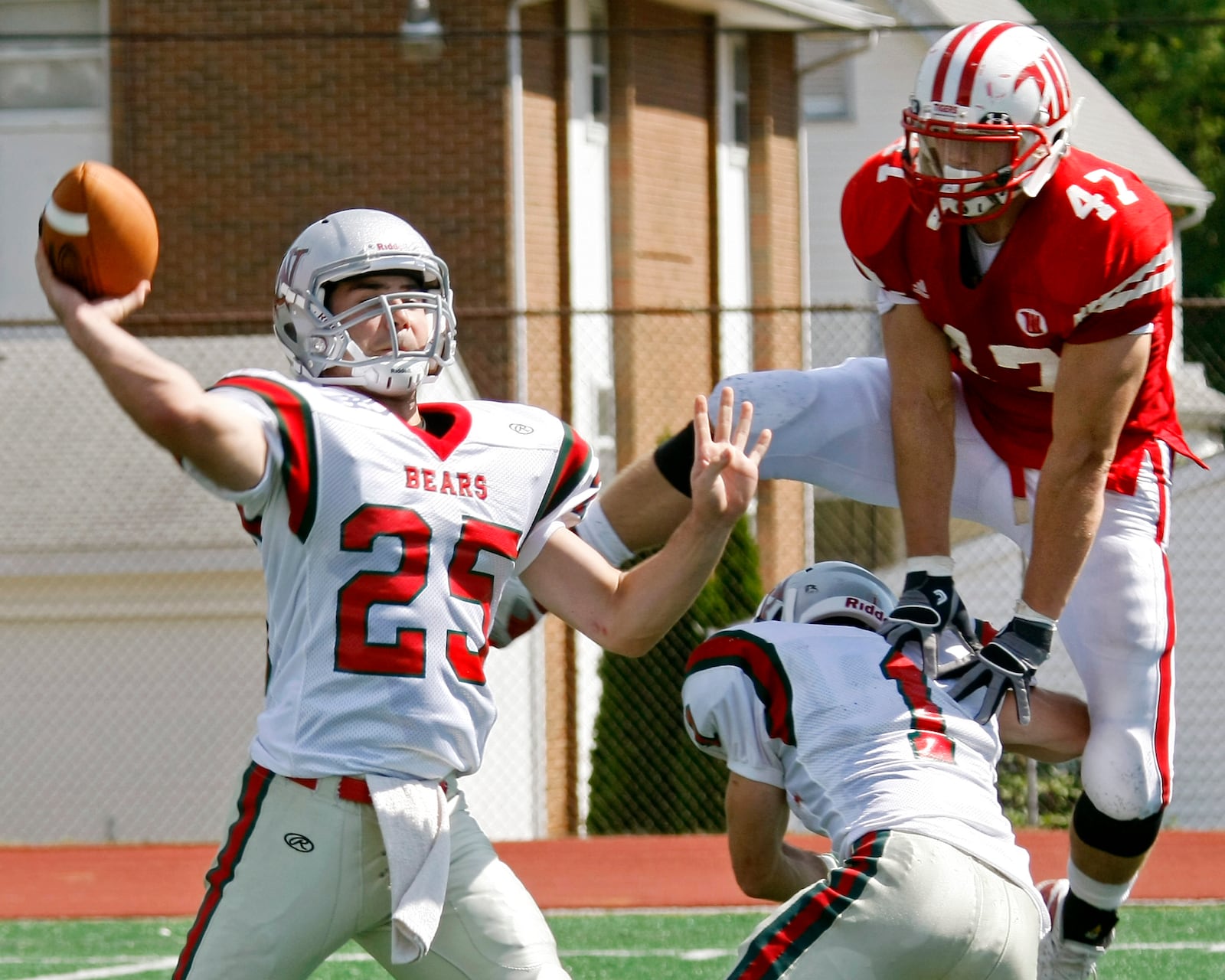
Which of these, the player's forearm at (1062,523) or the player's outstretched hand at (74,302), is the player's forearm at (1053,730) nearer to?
the player's forearm at (1062,523)

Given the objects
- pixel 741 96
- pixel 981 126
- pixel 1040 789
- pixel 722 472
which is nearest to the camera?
pixel 722 472

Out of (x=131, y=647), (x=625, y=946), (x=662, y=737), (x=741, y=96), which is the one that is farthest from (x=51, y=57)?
(x=625, y=946)

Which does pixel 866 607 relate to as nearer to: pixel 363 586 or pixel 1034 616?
pixel 1034 616

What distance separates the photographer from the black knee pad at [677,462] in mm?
4531

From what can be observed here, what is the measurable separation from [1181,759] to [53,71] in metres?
9.21

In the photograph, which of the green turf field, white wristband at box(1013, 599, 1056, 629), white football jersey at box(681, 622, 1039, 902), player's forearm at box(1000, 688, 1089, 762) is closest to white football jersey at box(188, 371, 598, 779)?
white football jersey at box(681, 622, 1039, 902)

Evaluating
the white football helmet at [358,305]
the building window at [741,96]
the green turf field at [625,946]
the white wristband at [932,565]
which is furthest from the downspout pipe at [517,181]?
the white football helmet at [358,305]

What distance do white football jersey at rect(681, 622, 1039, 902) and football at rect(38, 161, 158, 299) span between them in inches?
49.8

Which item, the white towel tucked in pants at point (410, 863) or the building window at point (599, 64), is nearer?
the white towel tucked in pants at point (410, 863)

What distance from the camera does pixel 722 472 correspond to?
3168 mm

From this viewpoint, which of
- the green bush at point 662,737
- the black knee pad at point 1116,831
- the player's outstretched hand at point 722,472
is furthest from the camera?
the green bush at point 662,737

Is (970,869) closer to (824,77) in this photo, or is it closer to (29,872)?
(29,872)

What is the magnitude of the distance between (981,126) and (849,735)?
1398 millimetres

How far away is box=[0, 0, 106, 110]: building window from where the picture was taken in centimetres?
1334
